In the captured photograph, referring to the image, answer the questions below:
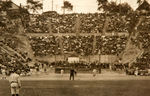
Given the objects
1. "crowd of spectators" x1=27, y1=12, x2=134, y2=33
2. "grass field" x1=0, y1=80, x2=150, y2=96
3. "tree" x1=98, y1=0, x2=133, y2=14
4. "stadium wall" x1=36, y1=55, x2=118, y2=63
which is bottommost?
"grass field" x1=0, y1=80, x2=150, y2=96

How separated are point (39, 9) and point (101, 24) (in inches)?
1217

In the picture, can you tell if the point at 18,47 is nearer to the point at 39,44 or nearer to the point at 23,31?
the point at 39,44

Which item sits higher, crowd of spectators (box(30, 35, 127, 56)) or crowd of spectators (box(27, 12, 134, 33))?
crowd of spectators (box(27, 12, 134, 33))

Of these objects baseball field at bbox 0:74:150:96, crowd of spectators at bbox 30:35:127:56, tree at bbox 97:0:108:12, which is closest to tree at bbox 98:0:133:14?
tree at bbox 97:0:108:12

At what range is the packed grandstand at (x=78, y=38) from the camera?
65.1m

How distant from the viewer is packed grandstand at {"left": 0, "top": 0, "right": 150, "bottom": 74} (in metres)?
65.1

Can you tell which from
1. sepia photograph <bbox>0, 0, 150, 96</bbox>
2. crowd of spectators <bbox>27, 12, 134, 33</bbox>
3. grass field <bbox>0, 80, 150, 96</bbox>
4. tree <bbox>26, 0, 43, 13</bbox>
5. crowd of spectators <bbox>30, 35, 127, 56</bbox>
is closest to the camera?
grass field <bbox>0, 80, 150, 96</bbox>

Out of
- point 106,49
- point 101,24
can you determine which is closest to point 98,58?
point 106,49

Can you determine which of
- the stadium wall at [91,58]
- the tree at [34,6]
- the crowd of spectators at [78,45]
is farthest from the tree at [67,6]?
the stadium wall at [91,58]

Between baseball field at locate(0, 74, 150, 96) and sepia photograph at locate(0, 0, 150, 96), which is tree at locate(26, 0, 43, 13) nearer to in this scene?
sepia photograph at locate(0, 0, 150, 96)

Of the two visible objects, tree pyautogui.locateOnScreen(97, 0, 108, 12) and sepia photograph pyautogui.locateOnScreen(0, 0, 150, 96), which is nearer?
sepia photograph pyautogui.locateOnScreen(0, 0, 150, 96)

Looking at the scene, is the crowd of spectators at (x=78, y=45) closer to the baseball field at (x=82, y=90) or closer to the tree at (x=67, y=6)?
the baseball field at (x=82, y=90)

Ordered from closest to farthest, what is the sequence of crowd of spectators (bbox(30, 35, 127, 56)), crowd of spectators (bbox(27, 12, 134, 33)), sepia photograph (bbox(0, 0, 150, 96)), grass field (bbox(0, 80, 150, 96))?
grass field (bbox(0, 80, 150, 96)) < sepia photograph (bbox(0, 0, 150, 96)) < crowd of spectators (bbox(30, 35, 127, 56)) < crowd of spectators (bbox(27, 12, 134, 33))

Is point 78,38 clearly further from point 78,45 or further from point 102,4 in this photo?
point 102,4
